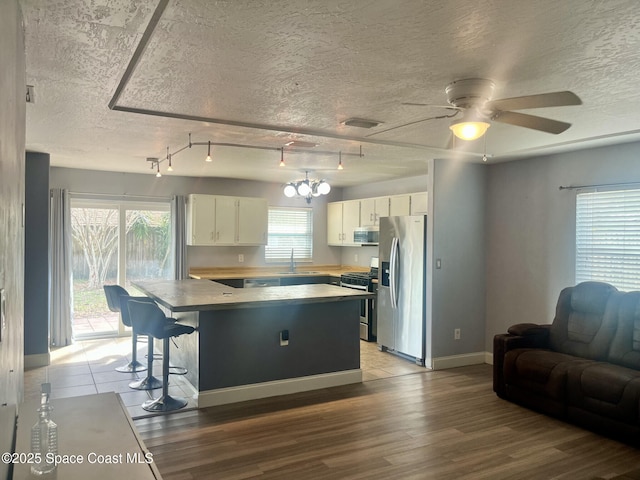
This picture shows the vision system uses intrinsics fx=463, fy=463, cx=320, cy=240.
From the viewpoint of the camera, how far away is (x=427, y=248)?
17.7 ft

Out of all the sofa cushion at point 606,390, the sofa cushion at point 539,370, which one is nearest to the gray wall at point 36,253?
the sofa cushion at point 539,370

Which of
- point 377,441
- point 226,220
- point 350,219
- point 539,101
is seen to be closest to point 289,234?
point 350,219

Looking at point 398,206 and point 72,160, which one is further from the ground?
point 72,160

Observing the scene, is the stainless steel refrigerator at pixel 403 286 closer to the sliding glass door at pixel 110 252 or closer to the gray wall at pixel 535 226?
the gray wall at pixel 535 226

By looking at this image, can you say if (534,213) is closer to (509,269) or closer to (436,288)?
(509,269)

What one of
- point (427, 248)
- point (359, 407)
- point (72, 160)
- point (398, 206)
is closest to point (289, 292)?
→ point (359, 407)

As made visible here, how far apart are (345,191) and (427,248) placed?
3.31m

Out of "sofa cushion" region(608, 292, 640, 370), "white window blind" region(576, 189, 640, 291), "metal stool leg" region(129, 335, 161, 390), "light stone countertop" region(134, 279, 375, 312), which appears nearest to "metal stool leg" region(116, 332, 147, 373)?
"metal stool leg" region(129, 335, 161, 390)

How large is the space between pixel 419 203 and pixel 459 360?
2.06 m

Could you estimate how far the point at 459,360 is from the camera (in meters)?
5.52

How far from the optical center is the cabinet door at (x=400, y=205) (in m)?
6.38

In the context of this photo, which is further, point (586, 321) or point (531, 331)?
point (531, 331)

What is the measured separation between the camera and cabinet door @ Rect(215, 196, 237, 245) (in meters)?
7.04

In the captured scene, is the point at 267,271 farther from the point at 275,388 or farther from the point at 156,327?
the point at 156,327
